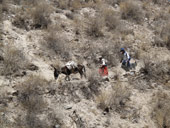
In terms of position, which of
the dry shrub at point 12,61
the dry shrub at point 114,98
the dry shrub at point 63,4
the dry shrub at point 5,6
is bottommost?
the dry shrub at point 114,98

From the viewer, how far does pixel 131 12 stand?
31.8 ft

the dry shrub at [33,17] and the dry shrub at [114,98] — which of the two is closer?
the dry shrub at [114,98]

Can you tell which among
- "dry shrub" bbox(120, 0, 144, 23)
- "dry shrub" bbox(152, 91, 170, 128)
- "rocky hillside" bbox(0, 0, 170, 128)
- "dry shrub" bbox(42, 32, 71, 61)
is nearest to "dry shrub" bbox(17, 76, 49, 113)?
"rocky hillside" bbox(0, 0, 170, 128)

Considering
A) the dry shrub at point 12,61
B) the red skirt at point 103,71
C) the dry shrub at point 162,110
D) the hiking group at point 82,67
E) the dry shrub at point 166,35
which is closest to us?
the dry shrub at point 162,110

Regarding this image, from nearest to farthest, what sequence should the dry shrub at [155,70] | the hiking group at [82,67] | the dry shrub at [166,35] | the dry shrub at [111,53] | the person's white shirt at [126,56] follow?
1. the hiking group at [82,67]
2. the dry shrub at [155,70]
3. the person's white shirt at [126,56]
4. the dry shrub at [111,53]
5. the dry shrub at [166,35]

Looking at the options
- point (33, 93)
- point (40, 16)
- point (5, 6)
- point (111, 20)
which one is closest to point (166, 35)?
point (111, 20)

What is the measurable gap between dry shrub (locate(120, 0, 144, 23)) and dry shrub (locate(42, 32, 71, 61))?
4455 mm

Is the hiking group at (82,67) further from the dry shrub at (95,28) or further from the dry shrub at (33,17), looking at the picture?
the dry shrub at (33,17)

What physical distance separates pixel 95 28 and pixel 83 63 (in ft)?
7.33

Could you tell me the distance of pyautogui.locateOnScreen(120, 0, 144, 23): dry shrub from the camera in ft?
30.8

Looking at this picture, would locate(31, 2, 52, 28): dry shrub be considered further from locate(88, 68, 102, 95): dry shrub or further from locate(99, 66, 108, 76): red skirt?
locate(88, 68, 102, 95): dry shrub

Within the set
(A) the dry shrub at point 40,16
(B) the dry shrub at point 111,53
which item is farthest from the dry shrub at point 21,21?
(B) the dry shrub at point 111,53

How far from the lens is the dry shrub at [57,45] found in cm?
626

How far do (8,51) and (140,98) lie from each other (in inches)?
172
